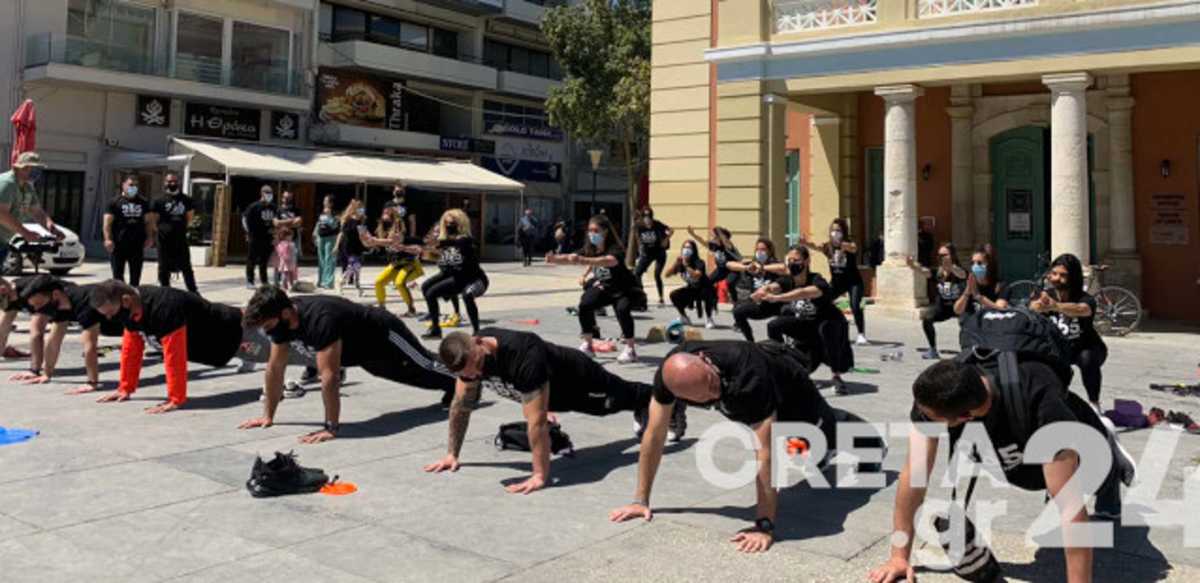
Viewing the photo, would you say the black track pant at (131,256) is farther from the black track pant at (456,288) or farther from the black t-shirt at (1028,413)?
the black t-shirt at (1028,413)

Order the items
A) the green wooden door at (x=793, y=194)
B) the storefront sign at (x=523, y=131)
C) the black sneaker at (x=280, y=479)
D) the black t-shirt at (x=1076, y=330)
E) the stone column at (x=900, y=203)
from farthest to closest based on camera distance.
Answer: the storefront sign at (x=523, y=131) → the green wooden door at (x=793, y=194) → the stone column at (x=900, y=203) → the black t-shirt at (x=1076, y=330) → the black sneaker at (x=280, y=479)

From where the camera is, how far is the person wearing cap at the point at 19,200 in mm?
9652

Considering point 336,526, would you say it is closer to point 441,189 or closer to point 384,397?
point 384,397

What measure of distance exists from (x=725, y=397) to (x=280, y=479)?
2.55m

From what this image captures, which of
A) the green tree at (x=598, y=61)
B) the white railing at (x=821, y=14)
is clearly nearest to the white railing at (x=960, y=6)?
the white railing at (x=821, y=14)

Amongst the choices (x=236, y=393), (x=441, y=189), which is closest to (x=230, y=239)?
(x=441, y=189)

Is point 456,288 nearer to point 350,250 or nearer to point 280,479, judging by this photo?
point 280,479

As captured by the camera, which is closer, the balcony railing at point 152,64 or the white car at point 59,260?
the white car at point 59,260

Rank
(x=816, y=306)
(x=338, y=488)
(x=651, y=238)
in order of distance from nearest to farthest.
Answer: (x=338, y=488)
(x=816, y=306)
(x=651, y=238)

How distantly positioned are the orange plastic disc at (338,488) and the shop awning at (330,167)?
25.2m

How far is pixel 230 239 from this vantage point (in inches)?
1225

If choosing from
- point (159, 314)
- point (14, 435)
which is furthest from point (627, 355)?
point (14, 435)

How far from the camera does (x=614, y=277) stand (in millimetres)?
10328

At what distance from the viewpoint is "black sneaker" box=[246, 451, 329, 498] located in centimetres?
523
